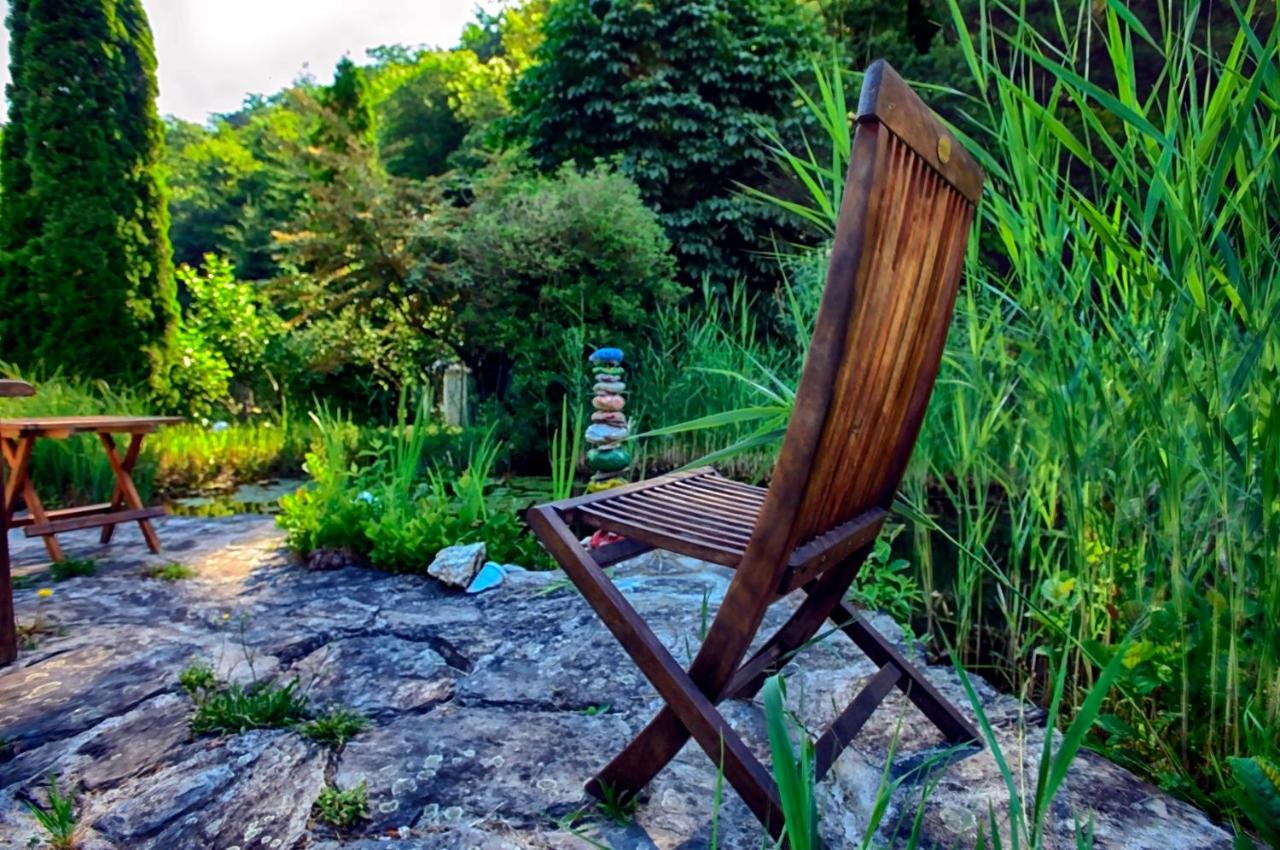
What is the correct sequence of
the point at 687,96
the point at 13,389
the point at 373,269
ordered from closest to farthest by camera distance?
the point at 13,389, the point at 373,269, the point at 687,96

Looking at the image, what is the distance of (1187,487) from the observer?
1.31 m

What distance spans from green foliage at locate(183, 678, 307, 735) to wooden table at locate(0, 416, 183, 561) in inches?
51.9

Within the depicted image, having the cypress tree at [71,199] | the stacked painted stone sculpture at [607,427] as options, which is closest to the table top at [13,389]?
the stacked painted stone sculpture at [607,427]

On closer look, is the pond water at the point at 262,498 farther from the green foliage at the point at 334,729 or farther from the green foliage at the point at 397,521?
the green foliage at the point at 334,729

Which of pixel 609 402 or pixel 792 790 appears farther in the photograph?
pixel 609 402

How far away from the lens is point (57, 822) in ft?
3.62

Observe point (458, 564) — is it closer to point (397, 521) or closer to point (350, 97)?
point (397, 521)

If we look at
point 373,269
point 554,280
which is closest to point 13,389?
point 554,280

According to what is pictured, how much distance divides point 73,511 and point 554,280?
286cm

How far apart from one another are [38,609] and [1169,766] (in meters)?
2.80

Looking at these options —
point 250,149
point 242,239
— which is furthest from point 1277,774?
point 250,149

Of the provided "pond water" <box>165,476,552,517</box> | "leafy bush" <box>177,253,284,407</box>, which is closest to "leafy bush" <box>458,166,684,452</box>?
"pond water" <box>165,476,552,517</box>

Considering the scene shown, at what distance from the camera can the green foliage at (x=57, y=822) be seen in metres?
1.08

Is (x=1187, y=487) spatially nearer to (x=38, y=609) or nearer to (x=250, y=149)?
(x=38, y=609)
